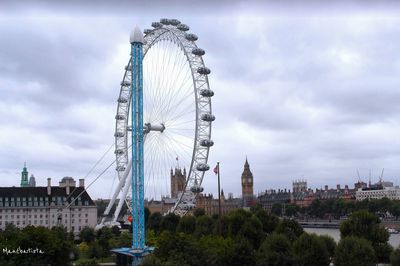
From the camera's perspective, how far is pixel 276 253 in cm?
3738

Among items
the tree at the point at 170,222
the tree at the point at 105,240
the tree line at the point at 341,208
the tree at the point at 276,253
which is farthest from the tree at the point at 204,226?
the tree line at the point at 341,208

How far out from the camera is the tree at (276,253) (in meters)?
37.3

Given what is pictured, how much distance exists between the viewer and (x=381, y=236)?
4584cm

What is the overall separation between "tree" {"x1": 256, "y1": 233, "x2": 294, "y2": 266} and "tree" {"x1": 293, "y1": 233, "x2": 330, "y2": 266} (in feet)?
1.96

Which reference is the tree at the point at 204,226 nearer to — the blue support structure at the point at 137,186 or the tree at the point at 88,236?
the blue support structure at the point at 137,186

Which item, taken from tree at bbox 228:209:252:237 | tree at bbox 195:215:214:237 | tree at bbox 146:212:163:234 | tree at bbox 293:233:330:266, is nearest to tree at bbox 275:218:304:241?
tree at bbox 228:209:252:237

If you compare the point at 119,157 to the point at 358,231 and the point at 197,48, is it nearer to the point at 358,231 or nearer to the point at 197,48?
the point at 197,48

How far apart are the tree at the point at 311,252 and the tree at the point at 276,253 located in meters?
0.60

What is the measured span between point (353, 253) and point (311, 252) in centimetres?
284

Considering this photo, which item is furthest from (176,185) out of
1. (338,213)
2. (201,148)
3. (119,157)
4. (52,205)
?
(201,148)

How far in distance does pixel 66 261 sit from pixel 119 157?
2843 cm

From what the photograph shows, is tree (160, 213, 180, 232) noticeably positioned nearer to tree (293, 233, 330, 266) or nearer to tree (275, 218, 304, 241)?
tree (275, 218, 304, 241)

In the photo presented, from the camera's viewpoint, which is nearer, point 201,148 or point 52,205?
point 201,148

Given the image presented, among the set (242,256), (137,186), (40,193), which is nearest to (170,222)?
(137,186)
